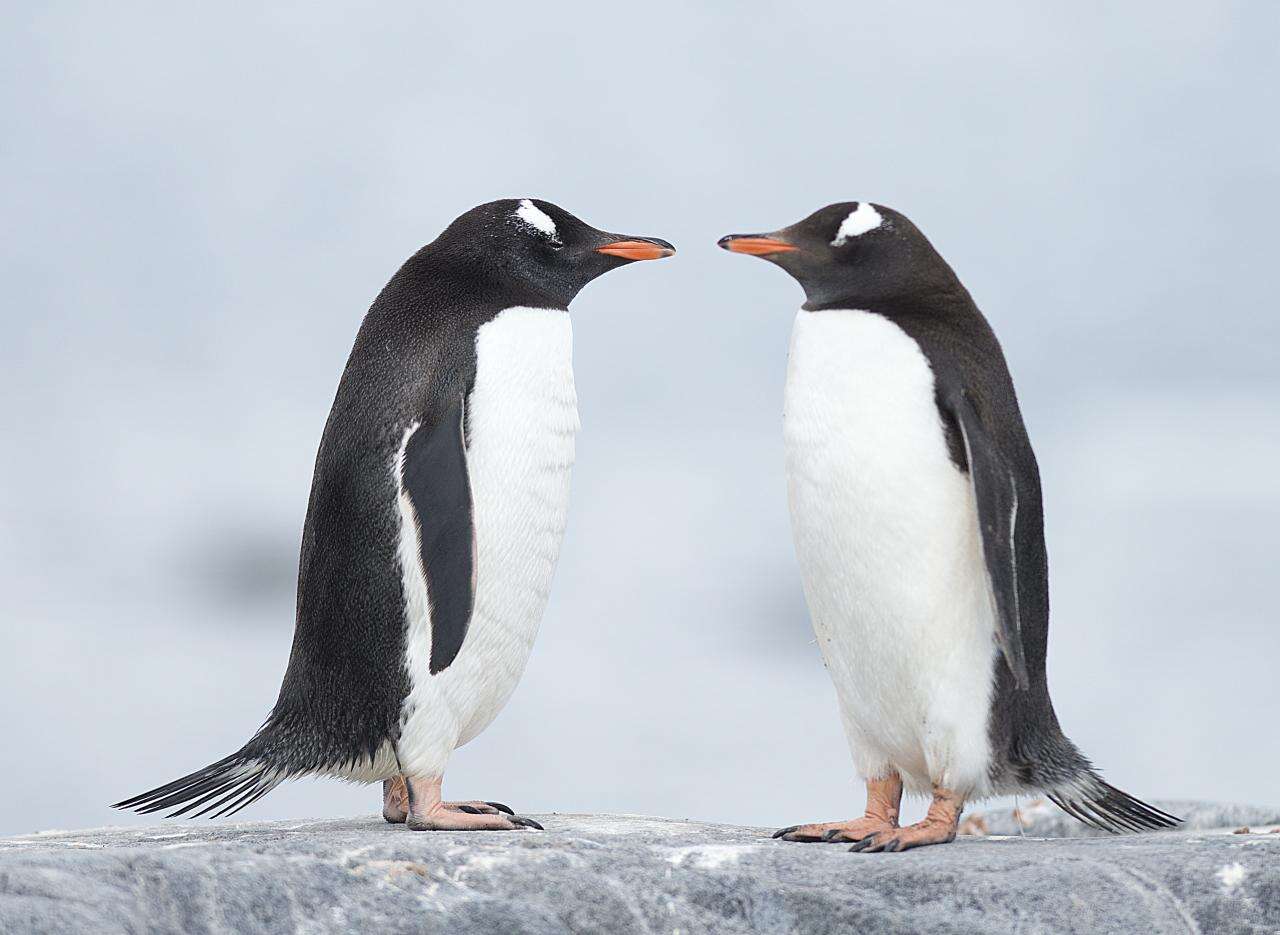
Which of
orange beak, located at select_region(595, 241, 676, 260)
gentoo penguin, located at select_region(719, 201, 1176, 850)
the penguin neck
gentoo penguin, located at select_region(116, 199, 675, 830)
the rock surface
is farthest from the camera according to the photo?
orange beak, located at select_region(595, 241, 676, 260)

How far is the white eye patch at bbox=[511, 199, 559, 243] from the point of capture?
10.7 feet

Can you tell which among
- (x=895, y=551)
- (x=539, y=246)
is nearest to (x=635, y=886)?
(x=895, y=551)

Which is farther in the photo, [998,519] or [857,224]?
[857,224]

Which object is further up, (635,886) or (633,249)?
(633,249)

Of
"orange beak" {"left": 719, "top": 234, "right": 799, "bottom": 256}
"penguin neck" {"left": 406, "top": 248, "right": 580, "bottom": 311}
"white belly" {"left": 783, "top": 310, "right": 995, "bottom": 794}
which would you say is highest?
"orange beak" {"left": 719, "top": 234, "right": 799, "bottom": 256}

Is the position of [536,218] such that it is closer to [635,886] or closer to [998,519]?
[998,519]

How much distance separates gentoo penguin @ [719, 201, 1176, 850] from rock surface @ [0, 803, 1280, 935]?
253mm

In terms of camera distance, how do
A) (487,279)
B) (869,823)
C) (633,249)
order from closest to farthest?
(869,823), (487,279), (633,249)

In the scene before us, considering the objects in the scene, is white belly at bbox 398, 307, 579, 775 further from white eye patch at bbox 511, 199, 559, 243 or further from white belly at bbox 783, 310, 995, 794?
white belly at bbox 783, 310, 995, 794

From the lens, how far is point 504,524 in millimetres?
3037

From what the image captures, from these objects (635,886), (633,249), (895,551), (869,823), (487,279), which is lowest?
(635,886)

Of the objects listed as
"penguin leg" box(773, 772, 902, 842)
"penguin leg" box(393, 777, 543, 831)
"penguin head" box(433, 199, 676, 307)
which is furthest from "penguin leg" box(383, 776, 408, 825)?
"penguin head" box(433, 199, 676, 307)

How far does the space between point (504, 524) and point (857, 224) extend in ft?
3.03

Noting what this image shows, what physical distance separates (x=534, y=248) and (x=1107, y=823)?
66.4 inches
